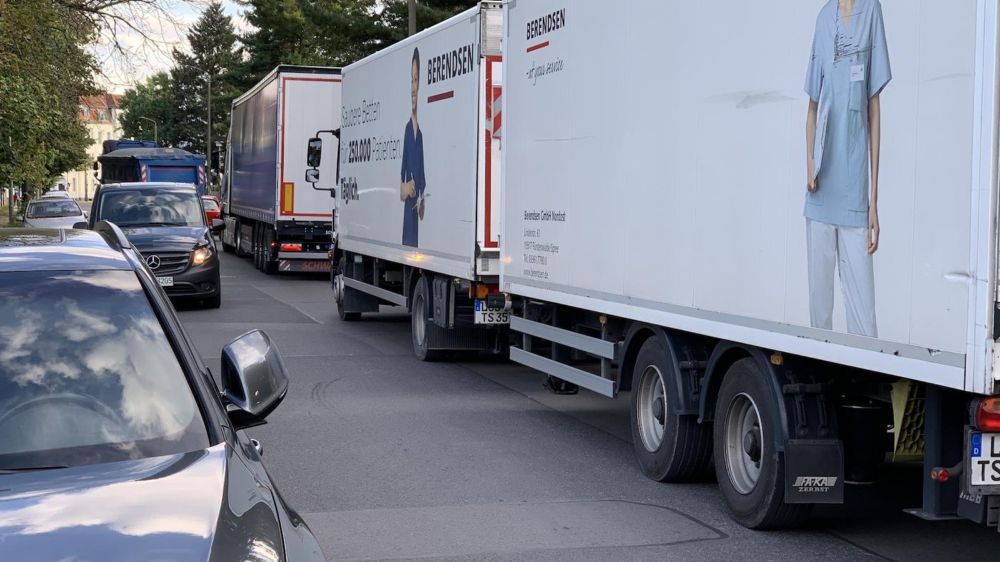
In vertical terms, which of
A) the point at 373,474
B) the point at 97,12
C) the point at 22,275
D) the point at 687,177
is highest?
the point at 97,12

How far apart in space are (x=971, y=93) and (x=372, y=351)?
11247 millimetres

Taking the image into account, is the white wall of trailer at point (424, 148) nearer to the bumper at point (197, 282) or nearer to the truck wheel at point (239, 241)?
the bumper at point (197, 282)

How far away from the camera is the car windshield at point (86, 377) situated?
3789 millimetres

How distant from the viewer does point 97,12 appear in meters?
27.2

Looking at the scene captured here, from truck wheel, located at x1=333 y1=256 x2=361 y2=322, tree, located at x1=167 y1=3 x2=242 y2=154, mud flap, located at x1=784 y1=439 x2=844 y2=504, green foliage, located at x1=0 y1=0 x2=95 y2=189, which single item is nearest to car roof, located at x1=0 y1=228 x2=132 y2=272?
mud flap, located at x1=784 y1=439 x2=844 y2=504

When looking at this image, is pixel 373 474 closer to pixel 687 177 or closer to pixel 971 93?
pixel 687 177

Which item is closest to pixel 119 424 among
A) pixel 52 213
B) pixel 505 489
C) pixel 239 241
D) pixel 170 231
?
pixel 505 489

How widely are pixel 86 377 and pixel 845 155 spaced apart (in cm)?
353

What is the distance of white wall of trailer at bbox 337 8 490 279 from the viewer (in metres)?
12.8

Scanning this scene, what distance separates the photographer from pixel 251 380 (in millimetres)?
4164

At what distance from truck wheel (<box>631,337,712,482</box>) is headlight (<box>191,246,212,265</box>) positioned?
12956 millimetres

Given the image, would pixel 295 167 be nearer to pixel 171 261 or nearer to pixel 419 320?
pixel 171 261

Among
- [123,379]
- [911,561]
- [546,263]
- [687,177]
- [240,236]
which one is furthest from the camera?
[240,236]

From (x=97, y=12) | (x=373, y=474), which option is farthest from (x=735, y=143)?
(x=97, y=12)
